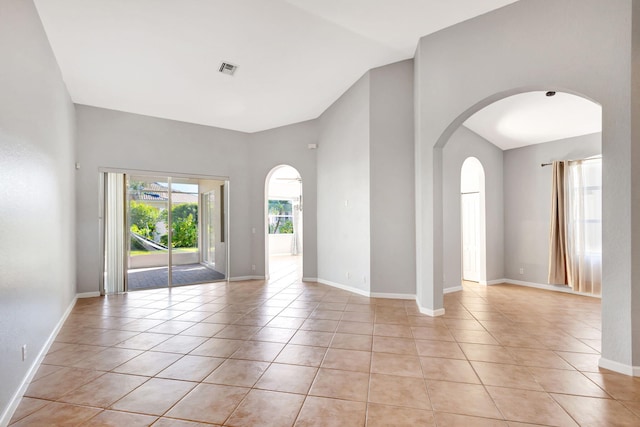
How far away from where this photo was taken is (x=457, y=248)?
5.84 meters

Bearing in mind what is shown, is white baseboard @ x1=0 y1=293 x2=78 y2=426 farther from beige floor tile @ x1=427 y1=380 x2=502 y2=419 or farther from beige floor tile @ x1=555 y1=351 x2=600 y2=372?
beige floor tile @ x1=555 y1=351 x2=600 y2=372

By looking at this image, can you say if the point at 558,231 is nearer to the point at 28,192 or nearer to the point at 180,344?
the point at 180,344

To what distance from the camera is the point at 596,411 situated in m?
2.13

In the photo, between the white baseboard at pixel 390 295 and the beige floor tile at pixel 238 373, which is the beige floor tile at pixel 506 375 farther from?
the white baseboard at pixel 390 295

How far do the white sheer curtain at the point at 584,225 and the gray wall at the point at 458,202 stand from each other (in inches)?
46.6

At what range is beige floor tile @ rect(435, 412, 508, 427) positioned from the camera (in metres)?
1.98

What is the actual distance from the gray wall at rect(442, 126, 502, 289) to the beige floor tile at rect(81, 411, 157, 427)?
493 centimetres

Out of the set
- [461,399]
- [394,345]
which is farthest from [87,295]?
[461,399]

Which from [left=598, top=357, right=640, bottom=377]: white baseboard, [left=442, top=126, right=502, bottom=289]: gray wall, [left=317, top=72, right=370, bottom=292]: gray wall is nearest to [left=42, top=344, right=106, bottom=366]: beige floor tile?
[left=317, top=72, right=370, bottom=292]: gray wall

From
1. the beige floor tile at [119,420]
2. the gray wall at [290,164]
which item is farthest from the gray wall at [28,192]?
the gray wall at [290,164]

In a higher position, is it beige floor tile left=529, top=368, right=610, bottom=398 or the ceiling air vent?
the ceiling air vent

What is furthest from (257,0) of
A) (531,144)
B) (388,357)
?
(531,144)

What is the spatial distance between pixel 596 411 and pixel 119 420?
3.16 meters

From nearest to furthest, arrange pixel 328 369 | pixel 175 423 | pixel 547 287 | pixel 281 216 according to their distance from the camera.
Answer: pixel 175 423 < pixel 328 369 < pixel 547 287 < pixel 281 216
